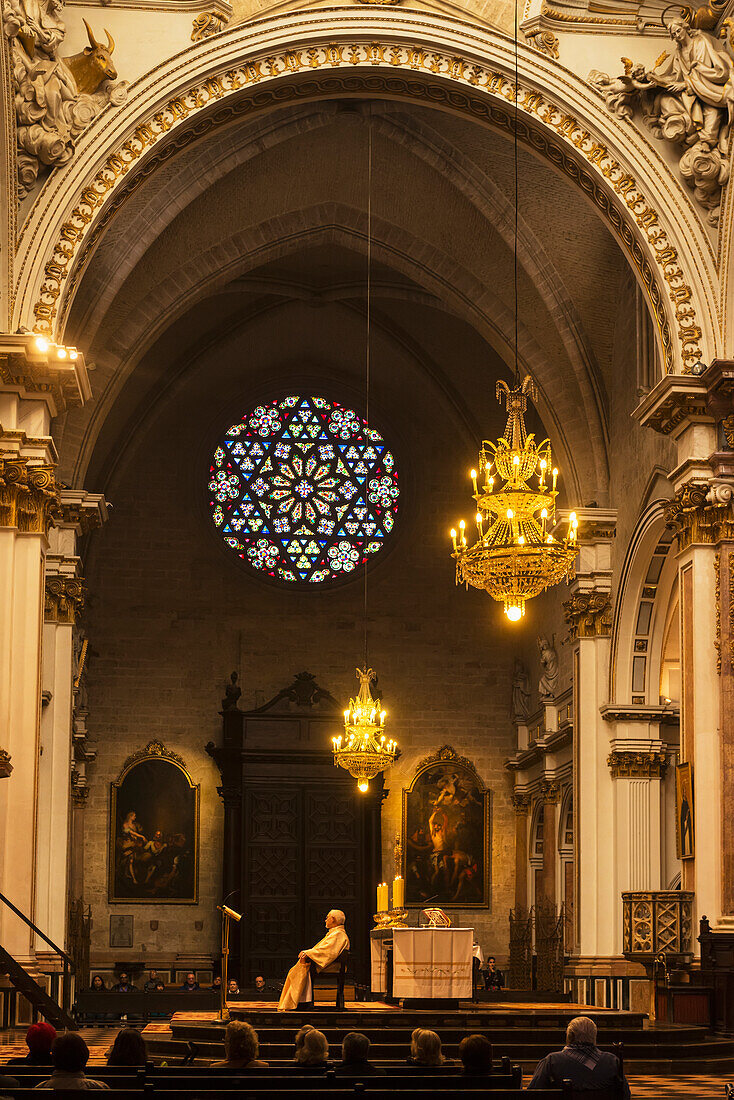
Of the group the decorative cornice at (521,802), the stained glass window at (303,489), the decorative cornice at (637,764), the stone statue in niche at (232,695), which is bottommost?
the decorative cornice at (521,802)

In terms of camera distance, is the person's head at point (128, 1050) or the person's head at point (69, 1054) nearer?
the person's head at point (69, 1054)

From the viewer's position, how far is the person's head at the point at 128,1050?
23.2 ft

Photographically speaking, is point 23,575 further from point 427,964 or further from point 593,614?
point 593,614

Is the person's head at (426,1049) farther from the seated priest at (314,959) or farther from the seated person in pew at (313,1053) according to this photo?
the seated priest at (314,959)

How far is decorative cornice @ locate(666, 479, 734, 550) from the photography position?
1562 centimetres

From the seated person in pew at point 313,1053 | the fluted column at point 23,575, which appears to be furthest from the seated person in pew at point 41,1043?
the fluted column at point 23,575

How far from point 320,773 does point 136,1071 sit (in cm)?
1989

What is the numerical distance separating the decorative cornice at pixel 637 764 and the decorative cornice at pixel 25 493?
327 inches

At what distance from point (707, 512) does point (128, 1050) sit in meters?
9.99

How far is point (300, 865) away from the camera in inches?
1045

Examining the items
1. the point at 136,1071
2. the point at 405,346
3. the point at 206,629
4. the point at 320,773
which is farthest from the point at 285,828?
the point at 136,1071

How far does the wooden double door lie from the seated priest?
470 inches

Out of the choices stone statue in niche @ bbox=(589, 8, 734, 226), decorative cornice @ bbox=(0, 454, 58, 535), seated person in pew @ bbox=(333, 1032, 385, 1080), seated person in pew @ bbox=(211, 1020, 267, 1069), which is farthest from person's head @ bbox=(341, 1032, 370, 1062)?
stone statue in niche @ bbox=(589, 8, 734, 226)

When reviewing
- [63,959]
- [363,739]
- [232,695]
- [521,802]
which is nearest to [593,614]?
[363,739]
